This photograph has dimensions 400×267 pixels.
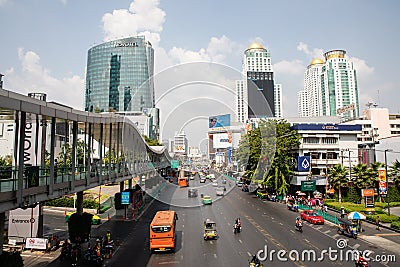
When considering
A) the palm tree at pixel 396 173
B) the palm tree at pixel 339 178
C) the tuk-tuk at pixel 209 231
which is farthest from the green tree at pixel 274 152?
the tuk-tuk at pixel 209 231

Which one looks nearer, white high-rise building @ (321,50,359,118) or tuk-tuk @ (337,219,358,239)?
tuk-tuk @ (337,219,358,239)

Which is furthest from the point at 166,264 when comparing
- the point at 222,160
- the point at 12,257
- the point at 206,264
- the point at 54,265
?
the point at 222,160

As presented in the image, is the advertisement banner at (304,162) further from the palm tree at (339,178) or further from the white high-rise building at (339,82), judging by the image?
the white high-rise building at (339,82)

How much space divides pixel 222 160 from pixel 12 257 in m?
107

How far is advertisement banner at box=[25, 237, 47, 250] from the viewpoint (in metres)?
22.9

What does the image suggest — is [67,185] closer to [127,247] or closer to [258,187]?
[127,247]

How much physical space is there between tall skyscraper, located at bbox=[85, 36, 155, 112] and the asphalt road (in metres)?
127

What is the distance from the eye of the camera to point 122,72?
159125mm

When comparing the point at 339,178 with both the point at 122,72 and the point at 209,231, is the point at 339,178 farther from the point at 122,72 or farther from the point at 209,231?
the point at 122,72

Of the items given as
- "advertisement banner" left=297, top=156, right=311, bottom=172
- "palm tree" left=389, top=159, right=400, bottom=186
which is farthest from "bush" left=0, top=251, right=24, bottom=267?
"palm tree" left=389, top=159, right=400, bottom=186

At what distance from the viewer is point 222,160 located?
11994 centimetres

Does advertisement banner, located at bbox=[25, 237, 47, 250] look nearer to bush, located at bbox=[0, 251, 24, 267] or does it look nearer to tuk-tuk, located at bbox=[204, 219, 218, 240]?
bush, located at bbox=[0, 251, 24, 267]

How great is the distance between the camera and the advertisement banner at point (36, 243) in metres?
22.9

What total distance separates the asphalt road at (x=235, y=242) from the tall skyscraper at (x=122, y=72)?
4983 inches
